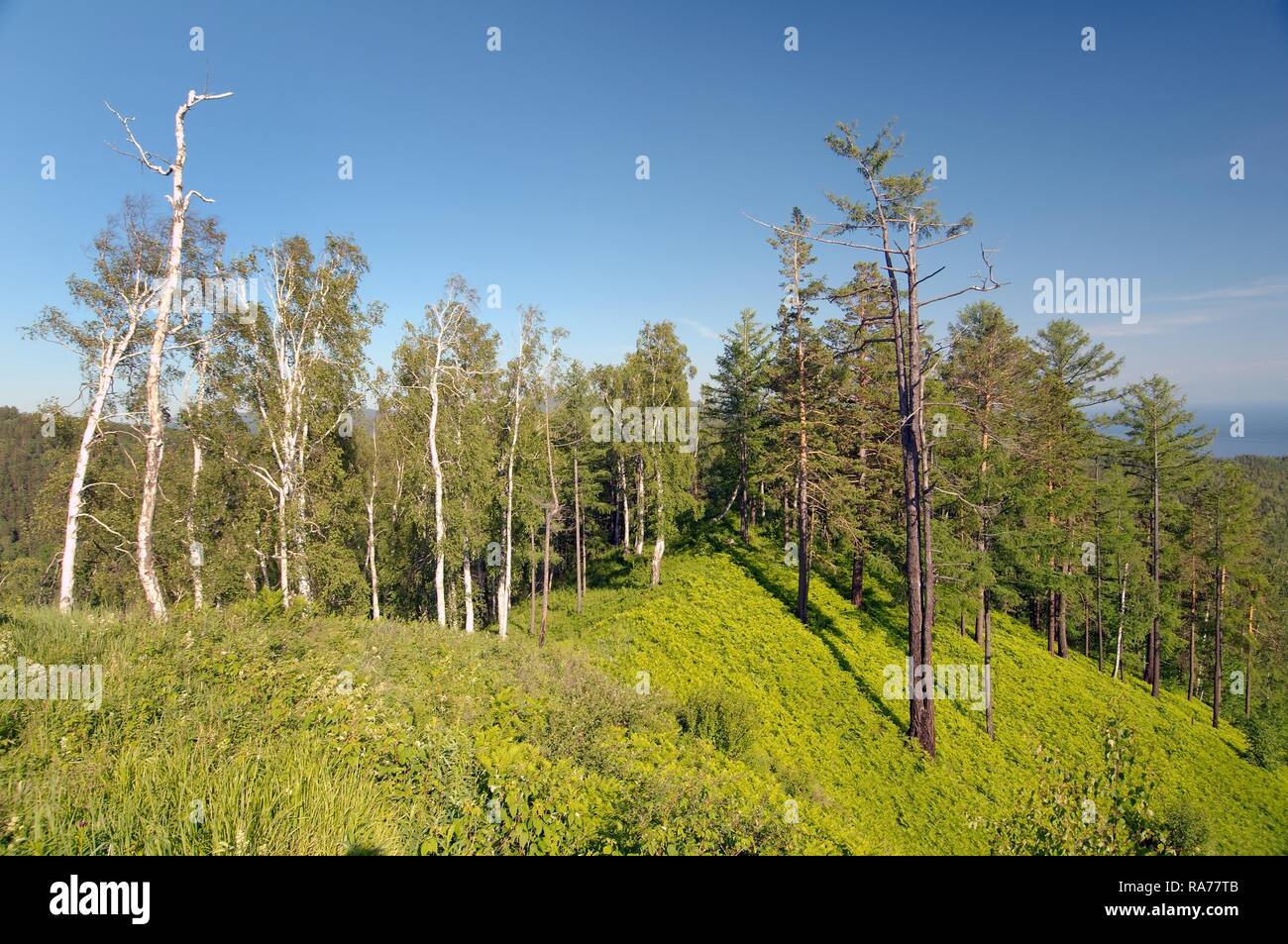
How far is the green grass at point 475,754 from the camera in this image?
11.8 feet

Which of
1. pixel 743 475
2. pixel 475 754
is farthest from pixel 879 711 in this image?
pixel 743 475

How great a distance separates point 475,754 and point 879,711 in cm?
1468

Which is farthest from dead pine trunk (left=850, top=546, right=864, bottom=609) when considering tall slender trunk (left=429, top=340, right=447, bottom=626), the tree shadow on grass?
tall slender trunk (left=429, top=340, right=447, bottom=626)

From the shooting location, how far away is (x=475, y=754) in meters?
5.65

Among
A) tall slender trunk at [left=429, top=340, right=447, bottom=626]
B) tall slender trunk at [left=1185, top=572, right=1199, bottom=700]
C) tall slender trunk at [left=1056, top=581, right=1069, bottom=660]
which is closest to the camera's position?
tall slender trunk at [left=429, top=340, right=447, bottom=626]

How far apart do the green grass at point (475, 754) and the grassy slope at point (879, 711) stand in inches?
3.8

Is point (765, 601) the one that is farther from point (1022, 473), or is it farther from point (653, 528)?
point (1022, 473)

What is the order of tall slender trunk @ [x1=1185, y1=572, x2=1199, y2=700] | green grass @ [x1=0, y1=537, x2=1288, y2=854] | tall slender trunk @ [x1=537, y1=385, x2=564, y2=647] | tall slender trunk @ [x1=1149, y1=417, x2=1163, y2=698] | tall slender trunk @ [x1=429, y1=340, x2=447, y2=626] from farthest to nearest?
1. tall slender trunk @ [x1=1185, y1=572, x2=1199, y2=700]
2. tall slender trunk @ [x1=1149, y1=417, x2=1163, y2=698]
3. tall slender trunk @ [x1=537, y1=385, x2=564, y2=647]
4. tall slender trunk @ [x1=429, y1=340, x2=447, y2=626]
5. green grass @ [x1=0, y1=537, x2=1288, y2=854]

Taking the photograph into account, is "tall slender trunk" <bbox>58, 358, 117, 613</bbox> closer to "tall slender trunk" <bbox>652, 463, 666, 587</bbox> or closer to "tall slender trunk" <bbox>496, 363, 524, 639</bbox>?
"tall slender trunk" <bbox>496, 363, 524, 639</bbox>

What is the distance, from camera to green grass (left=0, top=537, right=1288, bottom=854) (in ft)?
11.8

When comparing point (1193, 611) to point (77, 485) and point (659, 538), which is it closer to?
point (659, 538)

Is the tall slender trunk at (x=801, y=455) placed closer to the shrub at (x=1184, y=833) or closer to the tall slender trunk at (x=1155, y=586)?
the shrub at (x=1184, y=833)

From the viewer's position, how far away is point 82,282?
41.7 feet

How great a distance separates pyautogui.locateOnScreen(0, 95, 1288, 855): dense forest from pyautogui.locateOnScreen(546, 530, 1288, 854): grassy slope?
1109mm
